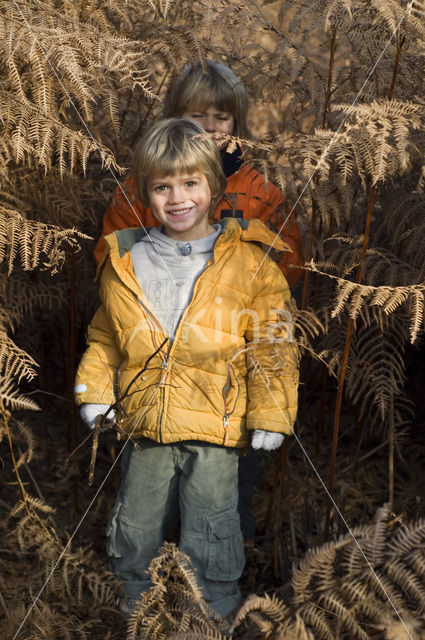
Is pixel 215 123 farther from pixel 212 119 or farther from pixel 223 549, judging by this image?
pixel 223 549

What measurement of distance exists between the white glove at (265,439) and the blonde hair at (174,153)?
90 cm

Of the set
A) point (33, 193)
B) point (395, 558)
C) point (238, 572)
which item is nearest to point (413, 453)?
point (238, 572)

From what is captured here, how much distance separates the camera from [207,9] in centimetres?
258

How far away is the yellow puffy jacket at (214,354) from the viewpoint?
2.19 metres

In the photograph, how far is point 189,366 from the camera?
7.26 feet

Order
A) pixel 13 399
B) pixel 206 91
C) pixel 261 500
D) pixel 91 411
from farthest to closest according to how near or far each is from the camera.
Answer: pixel 261 500 < pixel 206 91 < pixel 91 411 < pixel 13 399

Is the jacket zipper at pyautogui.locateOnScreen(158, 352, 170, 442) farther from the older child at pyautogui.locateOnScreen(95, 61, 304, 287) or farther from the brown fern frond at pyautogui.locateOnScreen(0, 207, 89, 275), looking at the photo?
the older child at pyautogui.locateOnScreen(95, 61, 304, 287)

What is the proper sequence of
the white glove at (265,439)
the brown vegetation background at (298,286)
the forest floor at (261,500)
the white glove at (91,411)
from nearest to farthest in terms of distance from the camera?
1. the brown vegetation background at (298,286)
2. the white glove at (265,439)
3. the white glove at (91,411)
4. the forest floor at (261,500)

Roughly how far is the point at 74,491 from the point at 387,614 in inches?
67.0

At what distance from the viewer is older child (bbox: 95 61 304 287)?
8.67 feet

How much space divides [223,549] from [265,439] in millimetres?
437

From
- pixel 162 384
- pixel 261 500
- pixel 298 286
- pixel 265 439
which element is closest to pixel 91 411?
pixel 162 384

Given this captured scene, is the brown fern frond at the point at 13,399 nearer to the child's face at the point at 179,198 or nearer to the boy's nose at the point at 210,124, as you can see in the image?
the child's face at the point at 179,198

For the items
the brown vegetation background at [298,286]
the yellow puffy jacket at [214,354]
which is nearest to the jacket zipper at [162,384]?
the yellow puffy jacket at [214,354]
